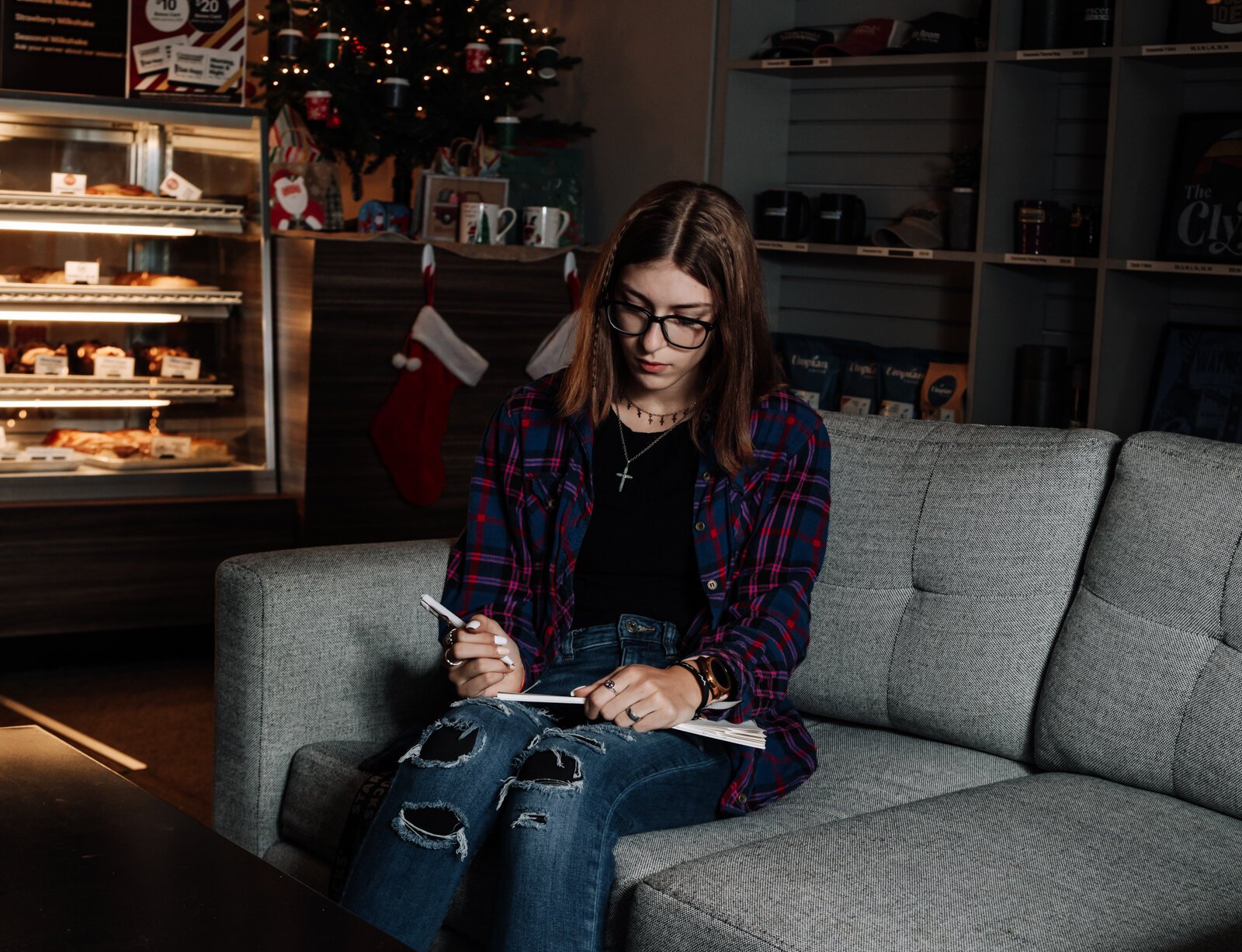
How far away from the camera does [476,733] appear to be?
1668 mm

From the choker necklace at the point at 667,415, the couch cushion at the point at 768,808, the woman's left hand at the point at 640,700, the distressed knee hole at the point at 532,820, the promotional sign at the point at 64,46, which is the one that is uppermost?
the promotional sign at the point at 64,46

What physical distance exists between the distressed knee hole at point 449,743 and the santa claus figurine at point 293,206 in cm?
283

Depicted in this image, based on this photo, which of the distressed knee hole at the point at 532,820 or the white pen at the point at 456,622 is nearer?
the distressed knee hole at the point at 532,820

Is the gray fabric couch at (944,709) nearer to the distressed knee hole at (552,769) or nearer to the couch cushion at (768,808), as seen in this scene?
the couch cushion at (768,808)

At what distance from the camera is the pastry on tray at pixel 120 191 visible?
12.4ft

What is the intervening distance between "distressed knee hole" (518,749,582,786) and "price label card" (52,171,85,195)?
271cm

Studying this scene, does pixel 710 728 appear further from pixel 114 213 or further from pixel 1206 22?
pixel 114 213

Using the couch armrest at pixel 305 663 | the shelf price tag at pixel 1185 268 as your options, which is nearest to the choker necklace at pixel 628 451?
the couch armrest at pixel 305 663

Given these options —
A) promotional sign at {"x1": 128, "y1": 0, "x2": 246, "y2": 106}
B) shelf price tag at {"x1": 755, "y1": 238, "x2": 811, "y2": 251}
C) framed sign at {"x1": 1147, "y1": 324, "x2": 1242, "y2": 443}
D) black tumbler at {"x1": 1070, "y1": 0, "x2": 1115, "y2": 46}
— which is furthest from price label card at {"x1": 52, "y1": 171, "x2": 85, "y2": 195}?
framed sign at {"x1": 1147, "y1": 324, "x2": 1242, "y2": 443}

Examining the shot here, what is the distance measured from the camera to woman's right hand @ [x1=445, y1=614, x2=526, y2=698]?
176cm

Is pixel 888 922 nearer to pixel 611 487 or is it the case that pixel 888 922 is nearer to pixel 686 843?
pixel 686 843

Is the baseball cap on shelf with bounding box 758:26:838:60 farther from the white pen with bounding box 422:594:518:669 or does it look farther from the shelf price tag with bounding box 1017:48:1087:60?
the white pen with bounding box 422:594:518:669

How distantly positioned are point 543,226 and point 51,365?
58.8 inches

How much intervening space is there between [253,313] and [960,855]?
9.58 ft
